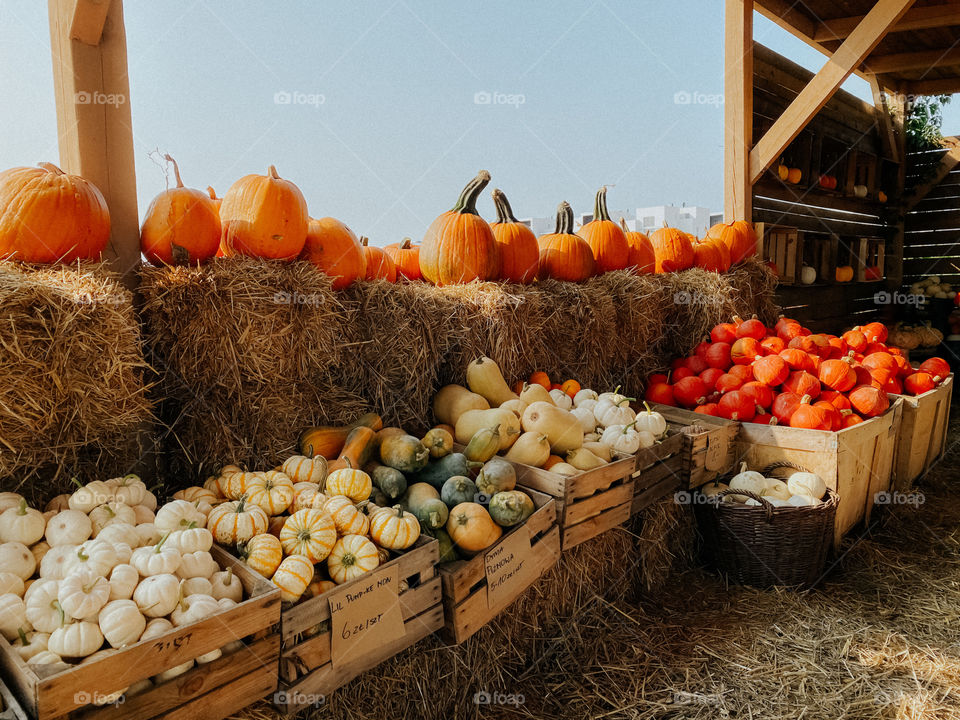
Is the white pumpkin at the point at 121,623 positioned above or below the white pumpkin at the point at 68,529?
below

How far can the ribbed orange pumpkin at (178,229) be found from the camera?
7.78 ft

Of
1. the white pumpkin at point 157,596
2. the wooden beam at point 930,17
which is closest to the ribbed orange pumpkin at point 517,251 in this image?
the white pumpkin at point 157,596

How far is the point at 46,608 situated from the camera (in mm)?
1483

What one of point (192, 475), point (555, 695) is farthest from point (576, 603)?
point (192, 475)

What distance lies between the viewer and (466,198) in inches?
140

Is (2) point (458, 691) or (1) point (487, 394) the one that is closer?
(2) point (458, 691)

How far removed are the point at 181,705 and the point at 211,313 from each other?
4.12 ft

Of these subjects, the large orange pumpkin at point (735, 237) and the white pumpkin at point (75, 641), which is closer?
the white pumpkin at point (75, 641)

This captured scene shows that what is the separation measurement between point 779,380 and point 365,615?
2.79 meters

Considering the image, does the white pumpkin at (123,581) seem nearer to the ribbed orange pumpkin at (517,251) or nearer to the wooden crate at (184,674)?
the wooden crate at (184,674)

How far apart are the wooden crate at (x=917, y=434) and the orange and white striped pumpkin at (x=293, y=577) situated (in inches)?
154

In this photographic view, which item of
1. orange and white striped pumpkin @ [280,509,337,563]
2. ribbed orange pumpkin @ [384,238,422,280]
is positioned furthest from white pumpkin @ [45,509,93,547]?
ribbed orange pumpkin @ [384,238,422,280]

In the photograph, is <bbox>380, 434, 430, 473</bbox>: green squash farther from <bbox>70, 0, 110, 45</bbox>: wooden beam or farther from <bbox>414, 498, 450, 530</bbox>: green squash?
<bbox>70, 0, 110, 45</bbox>: wooden beam

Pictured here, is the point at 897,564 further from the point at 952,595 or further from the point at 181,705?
the point at 181,705
